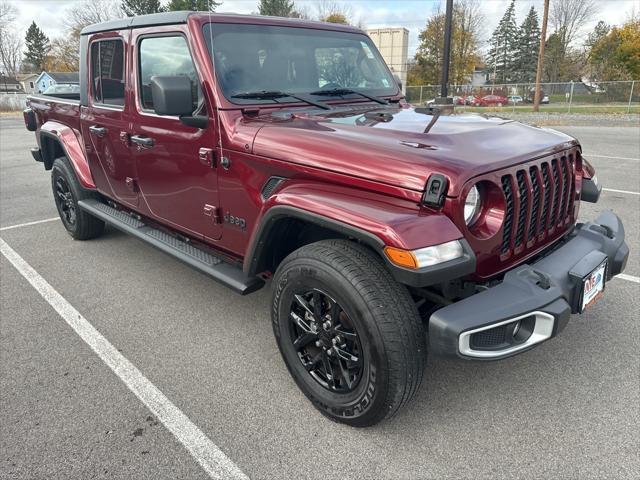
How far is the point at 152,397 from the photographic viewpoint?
8.73 ft

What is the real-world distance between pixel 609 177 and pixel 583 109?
19656mm

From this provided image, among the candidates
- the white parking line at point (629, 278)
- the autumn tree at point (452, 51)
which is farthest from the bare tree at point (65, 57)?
the white parking line at point (629, 278)

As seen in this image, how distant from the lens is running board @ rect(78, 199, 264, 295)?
2850 mm

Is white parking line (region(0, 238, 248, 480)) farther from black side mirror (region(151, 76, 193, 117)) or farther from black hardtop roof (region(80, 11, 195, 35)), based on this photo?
black hardtop roof (region(80, 11, 195, 35))

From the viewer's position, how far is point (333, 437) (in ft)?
7.77

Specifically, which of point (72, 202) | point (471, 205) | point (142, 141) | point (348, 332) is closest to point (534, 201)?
point (471, 205)

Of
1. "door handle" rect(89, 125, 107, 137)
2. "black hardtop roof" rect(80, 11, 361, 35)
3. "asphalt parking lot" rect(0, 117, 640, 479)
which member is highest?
"black hardtop roof" rect(80, 11, 361, 35)

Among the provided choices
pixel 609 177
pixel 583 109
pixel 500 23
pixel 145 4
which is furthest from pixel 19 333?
pixel 500 23

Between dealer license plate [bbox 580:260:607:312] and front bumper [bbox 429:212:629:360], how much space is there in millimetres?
36

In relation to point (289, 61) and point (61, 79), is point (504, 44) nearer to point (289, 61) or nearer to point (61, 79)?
point (61, 79)

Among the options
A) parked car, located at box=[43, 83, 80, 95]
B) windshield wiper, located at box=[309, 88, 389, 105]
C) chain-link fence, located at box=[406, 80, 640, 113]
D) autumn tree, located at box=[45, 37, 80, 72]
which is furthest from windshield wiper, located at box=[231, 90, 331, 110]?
autumn tree, located at box=[45, 37, 80, 72]

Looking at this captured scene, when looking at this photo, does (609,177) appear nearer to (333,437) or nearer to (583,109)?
(333,437)

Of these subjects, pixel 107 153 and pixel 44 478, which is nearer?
pixel 44 478

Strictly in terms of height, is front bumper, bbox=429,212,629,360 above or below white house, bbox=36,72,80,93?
below
